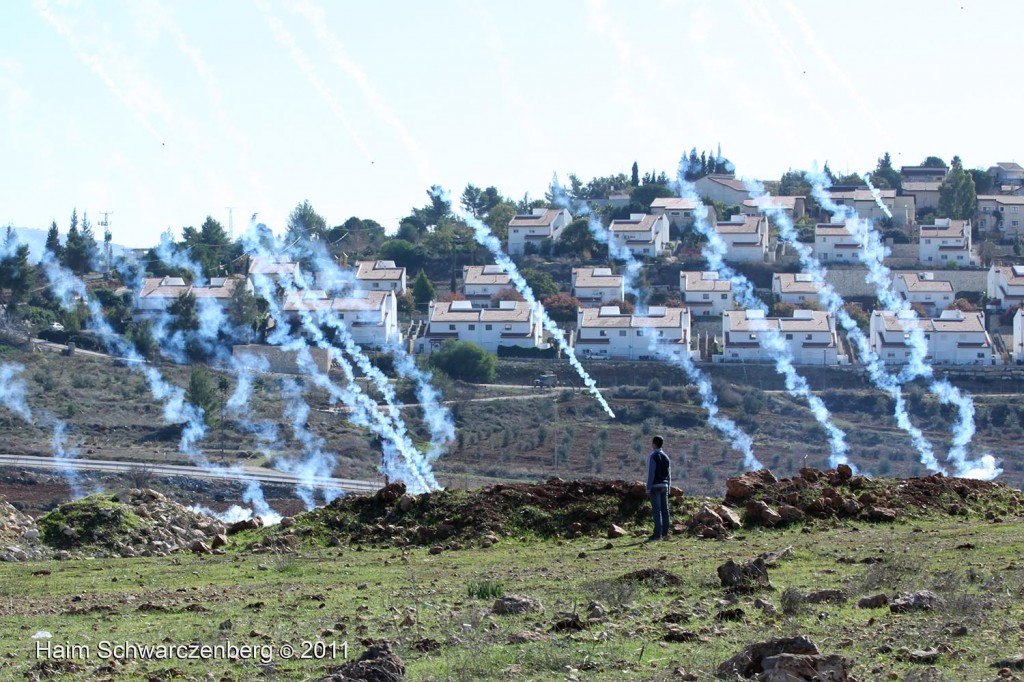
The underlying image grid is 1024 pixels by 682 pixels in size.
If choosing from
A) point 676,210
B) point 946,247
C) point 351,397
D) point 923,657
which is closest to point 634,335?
point 351,397

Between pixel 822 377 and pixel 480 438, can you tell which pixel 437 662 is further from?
pixel 822 377

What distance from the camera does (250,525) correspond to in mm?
21016

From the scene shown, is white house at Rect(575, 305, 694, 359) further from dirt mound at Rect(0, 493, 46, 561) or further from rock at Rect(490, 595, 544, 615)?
rock at Rect(490, 595, 544, 615)

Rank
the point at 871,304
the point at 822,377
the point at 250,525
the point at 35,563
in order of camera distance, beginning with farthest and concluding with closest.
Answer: the point at 871,304 < the point at 822,377 < the point at 250,525 < the point at 35,563

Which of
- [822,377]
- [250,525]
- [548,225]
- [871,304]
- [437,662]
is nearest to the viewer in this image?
[437,662]

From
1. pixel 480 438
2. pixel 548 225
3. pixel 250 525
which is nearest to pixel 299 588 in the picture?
pixel 250 525

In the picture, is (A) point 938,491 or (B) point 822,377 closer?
(A) point 938,491

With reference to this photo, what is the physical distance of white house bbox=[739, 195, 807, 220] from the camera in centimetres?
11731

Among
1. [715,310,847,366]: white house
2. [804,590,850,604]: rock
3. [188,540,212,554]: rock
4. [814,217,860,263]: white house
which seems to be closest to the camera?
[804,590,850,604]: rock

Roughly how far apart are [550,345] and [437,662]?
73.6m

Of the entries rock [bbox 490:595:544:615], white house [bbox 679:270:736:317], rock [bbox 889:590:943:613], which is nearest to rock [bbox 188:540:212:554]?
rock [bbox 490:595:544:615]

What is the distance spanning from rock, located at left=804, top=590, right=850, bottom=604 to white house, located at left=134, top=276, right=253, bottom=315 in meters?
77.9

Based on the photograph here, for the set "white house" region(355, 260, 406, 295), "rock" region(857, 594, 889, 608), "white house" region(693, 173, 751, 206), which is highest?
"white house" region(693, 173, 751, 206)

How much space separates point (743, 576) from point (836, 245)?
92.4m
